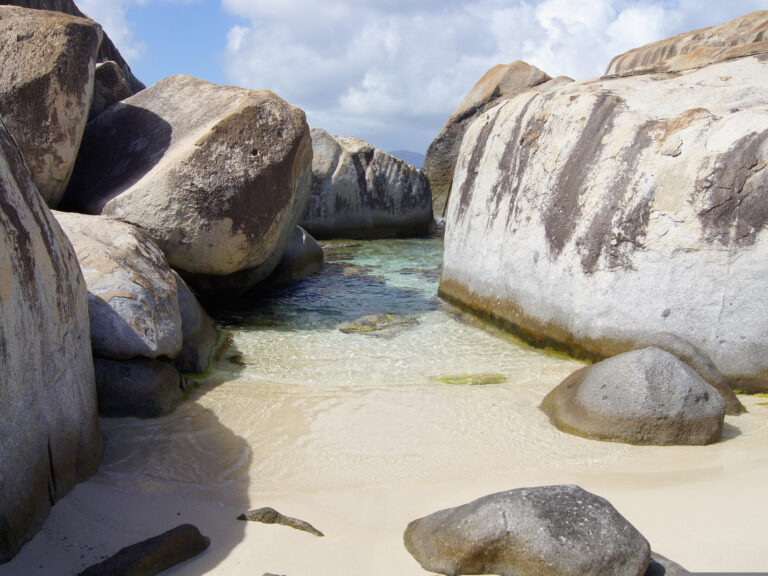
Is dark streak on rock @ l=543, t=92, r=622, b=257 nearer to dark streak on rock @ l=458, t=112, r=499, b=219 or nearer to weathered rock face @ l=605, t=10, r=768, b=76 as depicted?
dark streak on rock @ l=458, t=112, r=499, b=219

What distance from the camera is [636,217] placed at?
5375 mm

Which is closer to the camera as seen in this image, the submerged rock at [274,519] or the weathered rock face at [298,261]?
the submerged rock at [274,519]

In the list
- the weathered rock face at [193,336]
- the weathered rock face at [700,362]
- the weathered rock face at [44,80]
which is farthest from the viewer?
the weathered rock face at [44,80]

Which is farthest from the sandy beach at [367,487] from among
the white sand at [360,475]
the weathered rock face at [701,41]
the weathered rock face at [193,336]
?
the weathered rock face at [701,41]

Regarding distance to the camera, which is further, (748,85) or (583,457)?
(748,85)

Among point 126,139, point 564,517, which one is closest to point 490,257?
point 126,139

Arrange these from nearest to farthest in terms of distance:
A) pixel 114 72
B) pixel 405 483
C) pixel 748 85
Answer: pixel 405 483 < pixel 748 85 < pixel 114 72

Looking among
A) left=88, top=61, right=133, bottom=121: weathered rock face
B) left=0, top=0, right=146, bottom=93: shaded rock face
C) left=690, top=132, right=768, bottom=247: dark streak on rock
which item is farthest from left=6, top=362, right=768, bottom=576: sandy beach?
left=0, top=0, right=146, bottom=93: shaded rock face

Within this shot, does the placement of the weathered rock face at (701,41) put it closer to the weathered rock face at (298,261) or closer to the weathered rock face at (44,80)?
the weathered rock face at (298,261)

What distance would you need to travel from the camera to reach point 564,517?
2600 mm

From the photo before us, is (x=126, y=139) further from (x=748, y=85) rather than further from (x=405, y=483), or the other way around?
(x=748, y=85)

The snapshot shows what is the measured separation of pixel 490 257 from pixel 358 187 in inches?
365

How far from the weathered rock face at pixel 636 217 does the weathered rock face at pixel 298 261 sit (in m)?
3.43

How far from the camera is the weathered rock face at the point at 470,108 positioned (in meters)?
20.8
